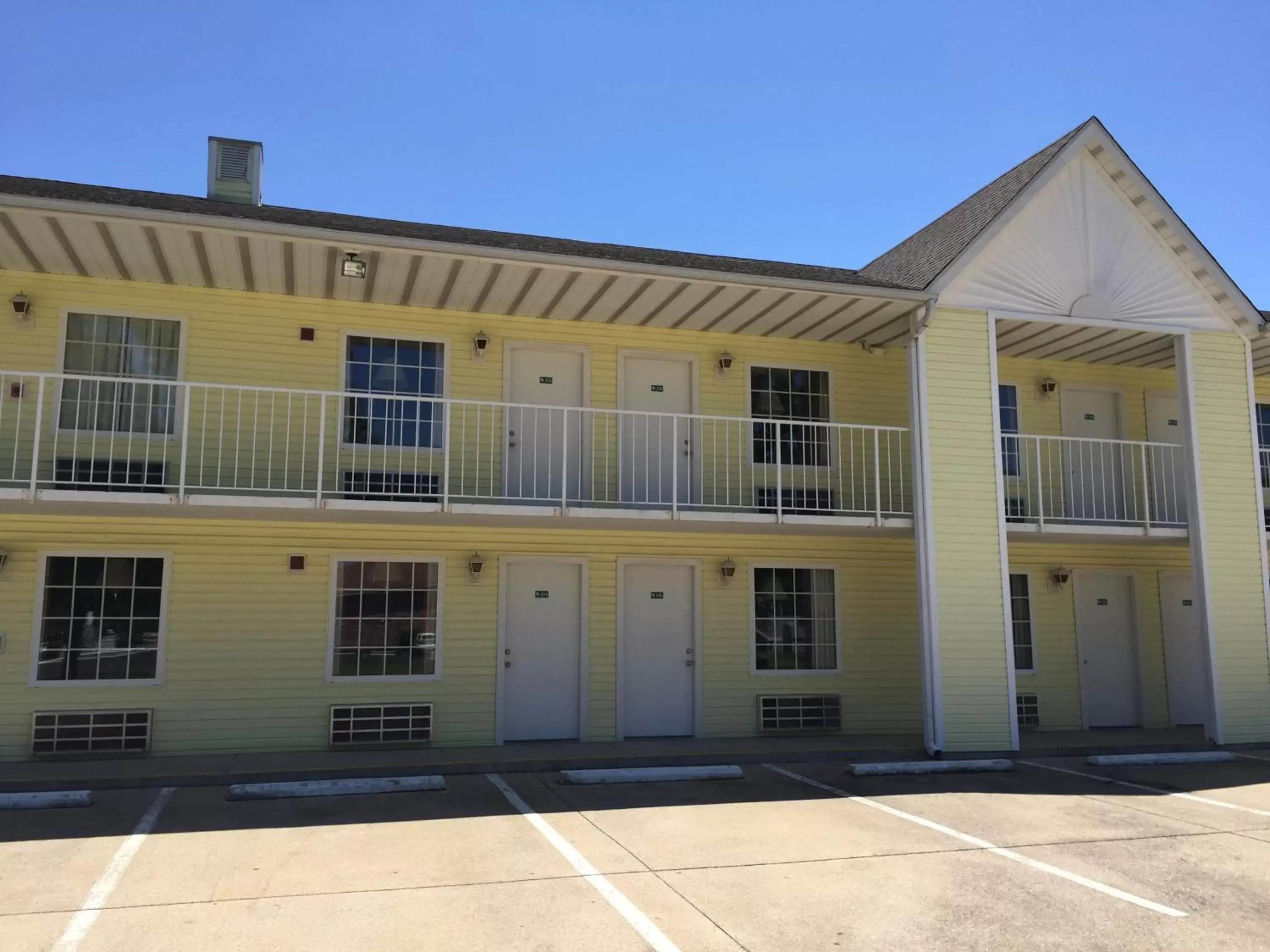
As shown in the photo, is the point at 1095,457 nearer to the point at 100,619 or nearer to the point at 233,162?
the point at 233,162

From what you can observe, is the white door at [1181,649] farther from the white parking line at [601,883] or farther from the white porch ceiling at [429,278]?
the white parking line at [601,883]

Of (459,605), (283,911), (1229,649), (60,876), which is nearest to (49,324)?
(459,605)

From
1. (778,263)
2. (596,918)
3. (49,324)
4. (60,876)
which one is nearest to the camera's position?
(596,918)

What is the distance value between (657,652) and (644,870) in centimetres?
536

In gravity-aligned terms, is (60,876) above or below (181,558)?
below

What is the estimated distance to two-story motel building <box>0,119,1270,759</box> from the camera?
10055 millimetres

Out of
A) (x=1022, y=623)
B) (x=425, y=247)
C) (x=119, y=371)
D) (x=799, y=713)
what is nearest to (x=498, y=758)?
(x=799, y=713)

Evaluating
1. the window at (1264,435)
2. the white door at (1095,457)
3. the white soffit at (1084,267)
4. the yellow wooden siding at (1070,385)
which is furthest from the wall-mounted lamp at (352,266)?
the window at (1264,435)

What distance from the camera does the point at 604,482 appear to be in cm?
1173

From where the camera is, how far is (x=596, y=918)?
5.55 m

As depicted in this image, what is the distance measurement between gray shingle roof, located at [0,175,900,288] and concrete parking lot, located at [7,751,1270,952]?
204 inches

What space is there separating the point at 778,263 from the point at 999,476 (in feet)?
13.3

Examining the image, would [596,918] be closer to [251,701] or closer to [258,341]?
[251,701]

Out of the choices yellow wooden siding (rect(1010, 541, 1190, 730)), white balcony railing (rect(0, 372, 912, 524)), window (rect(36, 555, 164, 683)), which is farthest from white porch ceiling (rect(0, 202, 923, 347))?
yellow wooden siding (rect(1010, 541, 1190, 730))
